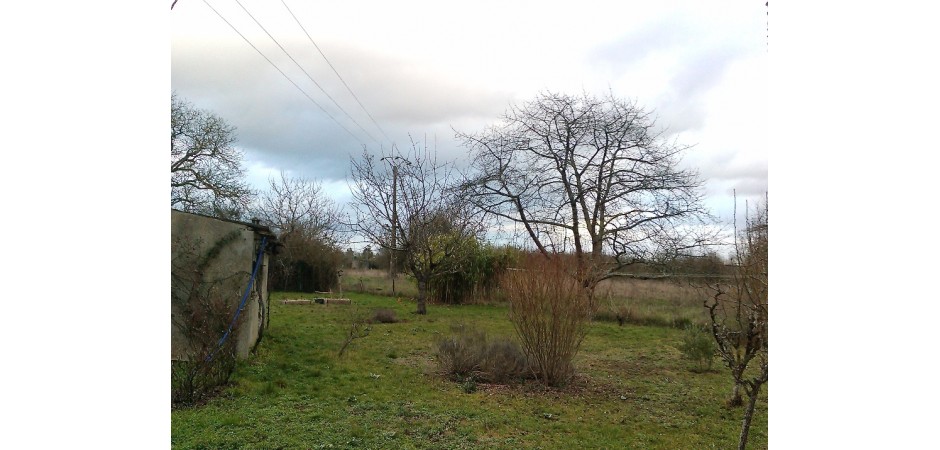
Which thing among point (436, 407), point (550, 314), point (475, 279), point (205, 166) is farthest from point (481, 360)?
point (475, 279)

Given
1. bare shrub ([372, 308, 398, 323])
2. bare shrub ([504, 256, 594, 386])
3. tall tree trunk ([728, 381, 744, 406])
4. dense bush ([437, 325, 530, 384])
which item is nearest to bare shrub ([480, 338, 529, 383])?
dense bush ([437, 325, 530, 384])

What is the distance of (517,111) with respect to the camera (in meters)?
9.91

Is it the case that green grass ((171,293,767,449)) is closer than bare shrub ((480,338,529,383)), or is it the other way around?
green grass ((171,293,767,449))

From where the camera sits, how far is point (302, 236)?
14430mm

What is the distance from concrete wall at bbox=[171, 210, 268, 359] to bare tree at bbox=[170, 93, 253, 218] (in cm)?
313

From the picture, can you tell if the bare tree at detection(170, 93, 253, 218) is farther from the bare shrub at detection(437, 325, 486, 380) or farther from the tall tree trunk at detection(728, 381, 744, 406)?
the tall tree trunk at detection(728, 381, 744, 406)

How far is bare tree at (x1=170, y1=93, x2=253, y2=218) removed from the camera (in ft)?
25.8

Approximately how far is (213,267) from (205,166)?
12.9 feet

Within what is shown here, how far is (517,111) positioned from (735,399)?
6705 millimetres

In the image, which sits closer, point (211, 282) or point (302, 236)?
point (211, 282)

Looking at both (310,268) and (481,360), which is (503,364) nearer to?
(481,360)

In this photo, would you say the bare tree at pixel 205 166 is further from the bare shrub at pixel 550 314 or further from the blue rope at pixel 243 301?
the bare shrub at pixel 550 314
